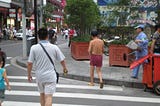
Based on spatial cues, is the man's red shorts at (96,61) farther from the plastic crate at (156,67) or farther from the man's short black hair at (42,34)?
the man's short black hair at (42,34)

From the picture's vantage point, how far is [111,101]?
9.62m

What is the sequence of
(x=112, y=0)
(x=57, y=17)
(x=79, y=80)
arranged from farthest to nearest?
(x=57, y=17) < (x=112, y=0) < (x=79, y=80)

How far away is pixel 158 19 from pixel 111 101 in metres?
9.99

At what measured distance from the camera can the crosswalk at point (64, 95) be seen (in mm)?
9305

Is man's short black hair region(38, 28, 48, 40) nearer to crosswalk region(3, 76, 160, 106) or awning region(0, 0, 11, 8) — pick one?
crosswalk region(3, 76, 160, 106)

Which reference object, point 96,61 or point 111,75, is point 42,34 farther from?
point 111,75

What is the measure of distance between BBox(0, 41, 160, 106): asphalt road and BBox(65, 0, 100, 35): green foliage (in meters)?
8.01

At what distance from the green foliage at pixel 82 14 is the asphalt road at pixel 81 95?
316 inches

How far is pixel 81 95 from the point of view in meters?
10.3

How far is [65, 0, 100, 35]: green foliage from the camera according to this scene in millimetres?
20078

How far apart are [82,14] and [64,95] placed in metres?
10.4

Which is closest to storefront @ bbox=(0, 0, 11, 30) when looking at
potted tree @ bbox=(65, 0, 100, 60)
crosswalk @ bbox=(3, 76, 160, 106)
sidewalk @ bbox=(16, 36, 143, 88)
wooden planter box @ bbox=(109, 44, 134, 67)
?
potted tree @ bbox=(65, 0, 100, 60)

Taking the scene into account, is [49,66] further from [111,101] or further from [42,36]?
[111,101]

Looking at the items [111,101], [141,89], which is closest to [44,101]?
[111,101]
